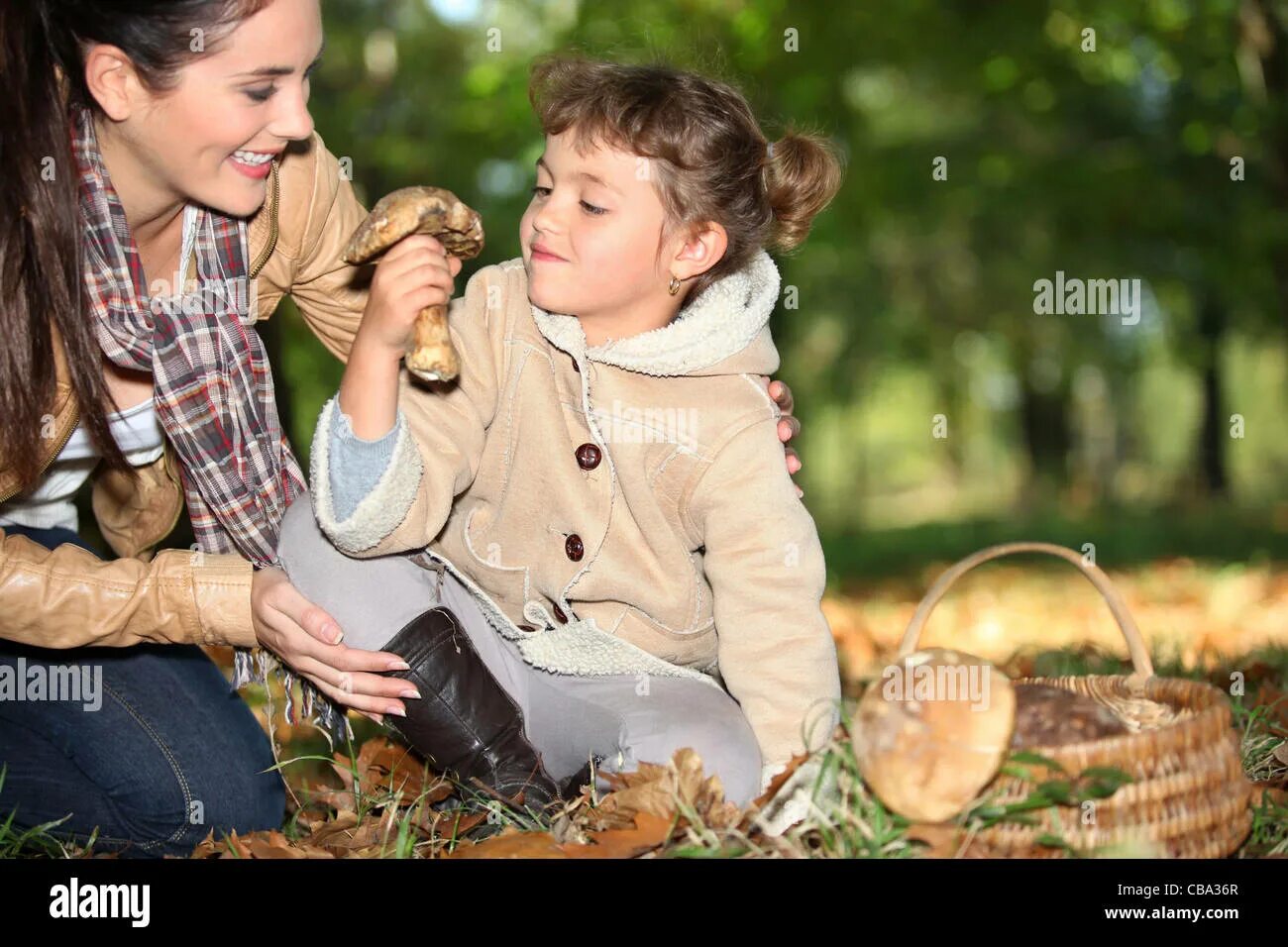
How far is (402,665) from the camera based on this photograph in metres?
2.48

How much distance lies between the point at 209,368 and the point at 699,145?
121 cm

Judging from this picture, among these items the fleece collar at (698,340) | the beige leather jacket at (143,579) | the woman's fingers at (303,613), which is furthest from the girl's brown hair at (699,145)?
the woman's fingers at (303,613)

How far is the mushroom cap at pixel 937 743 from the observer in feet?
7.05

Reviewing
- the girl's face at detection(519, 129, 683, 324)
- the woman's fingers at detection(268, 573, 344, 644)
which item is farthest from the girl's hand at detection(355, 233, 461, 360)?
the woman's fingers at detection(268, 573, 344, 644)

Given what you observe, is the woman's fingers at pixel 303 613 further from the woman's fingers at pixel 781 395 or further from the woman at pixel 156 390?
the woman's fingers at pixel 781 395

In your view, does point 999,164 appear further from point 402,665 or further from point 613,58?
point 402,665

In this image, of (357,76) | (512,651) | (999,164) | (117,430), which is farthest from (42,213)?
(999,164)

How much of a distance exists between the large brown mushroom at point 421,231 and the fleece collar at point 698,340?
0.39m

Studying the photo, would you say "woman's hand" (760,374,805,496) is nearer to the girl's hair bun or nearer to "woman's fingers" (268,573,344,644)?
the girl's hair bun

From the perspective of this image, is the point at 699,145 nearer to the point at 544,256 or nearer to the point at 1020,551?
the point at 544,256

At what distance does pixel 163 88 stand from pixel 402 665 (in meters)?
1.27

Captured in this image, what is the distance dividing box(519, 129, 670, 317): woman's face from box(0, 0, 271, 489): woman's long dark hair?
2.29 ft

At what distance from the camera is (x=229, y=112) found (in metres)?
2.51

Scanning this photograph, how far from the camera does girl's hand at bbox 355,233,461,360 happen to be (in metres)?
2.33
